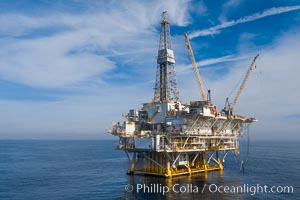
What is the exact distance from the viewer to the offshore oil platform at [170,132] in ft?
185

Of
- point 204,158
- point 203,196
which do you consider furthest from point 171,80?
point 203,196

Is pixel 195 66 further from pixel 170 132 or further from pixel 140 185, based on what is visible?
pixel 140 185

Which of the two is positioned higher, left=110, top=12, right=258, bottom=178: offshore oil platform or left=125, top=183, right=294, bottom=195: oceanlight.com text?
left=110, top=12, right=258, bottom=178: offshore oil platform

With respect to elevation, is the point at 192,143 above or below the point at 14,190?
above

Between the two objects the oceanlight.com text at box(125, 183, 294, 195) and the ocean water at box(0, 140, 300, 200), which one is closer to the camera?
the ocean water at box(0, 140, 300, 200)

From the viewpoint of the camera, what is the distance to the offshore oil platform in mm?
56406

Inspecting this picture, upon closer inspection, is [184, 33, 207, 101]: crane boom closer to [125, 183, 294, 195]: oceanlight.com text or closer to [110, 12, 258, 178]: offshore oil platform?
A: [110, 12, 258, 178]: offshore oil platform

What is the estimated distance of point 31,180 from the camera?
58.5 m

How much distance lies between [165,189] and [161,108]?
743 inches

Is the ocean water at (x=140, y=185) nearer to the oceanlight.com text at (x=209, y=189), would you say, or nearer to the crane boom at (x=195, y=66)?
the oceanlight.com text at (x=209, y=189)

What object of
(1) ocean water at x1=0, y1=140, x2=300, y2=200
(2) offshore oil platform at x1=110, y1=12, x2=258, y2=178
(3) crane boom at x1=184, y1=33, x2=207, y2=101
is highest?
(3) crane boom at x1=184, y1=33, x2=207, y2=101

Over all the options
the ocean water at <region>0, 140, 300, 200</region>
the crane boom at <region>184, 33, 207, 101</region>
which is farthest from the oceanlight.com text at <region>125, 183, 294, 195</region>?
the crane boom at <region>184, 33, 207, 101</region>

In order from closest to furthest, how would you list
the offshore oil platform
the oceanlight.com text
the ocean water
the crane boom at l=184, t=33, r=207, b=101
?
the ocean water → the oceanlight.com text → the offshore oil platform → the crane boom at l=184, t=33, r=207, b=101

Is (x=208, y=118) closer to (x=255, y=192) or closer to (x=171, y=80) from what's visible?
(x=171, y=80)
